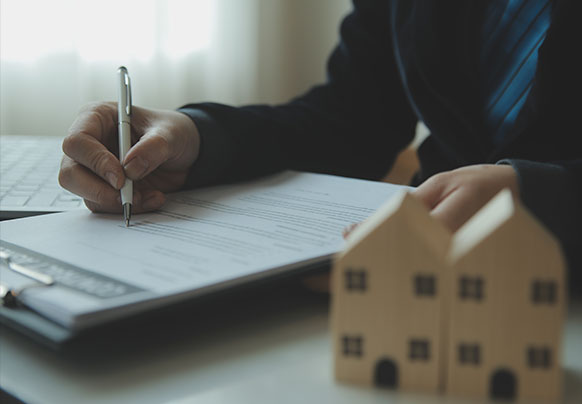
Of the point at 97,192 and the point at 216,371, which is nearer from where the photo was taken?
the point at 216,371

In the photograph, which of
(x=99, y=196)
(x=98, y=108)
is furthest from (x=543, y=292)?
(x=98, y=108)

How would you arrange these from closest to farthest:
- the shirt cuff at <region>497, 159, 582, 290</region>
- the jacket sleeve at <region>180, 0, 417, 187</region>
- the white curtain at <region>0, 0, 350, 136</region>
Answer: the shirt cuff at <region>497, 159, 582, 290</region>
the jacket sleeve at <region>180, 0, 417, 187</region>
the white curtain at <region>0, 0, 350, 136</region>

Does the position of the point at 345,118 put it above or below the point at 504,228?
below

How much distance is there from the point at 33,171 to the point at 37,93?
3.14 ft

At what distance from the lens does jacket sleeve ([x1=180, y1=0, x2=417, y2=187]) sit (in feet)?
2.84

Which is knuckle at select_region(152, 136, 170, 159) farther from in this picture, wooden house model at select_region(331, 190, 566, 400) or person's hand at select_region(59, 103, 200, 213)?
wooden house model at select_region(331, 190, 566, 400)

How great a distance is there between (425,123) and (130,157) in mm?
441

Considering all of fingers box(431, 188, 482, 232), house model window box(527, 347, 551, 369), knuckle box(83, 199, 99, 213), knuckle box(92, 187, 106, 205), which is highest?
fingers box(431, 188, 482, 232)

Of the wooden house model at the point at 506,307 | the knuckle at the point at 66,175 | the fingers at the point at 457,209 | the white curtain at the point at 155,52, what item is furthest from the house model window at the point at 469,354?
the white curtain at the point at 155,52

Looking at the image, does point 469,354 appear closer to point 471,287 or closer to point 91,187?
point 471,287

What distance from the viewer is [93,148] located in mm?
662

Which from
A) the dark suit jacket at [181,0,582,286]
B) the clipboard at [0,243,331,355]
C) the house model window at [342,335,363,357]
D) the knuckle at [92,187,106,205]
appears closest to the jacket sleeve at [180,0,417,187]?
the dark suit jacket at [181,0,582,286]

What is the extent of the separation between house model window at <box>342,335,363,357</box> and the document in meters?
0.12

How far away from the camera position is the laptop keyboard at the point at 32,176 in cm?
71
